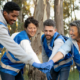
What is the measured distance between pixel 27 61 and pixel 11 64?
19.2 inches

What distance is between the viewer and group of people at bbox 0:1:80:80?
2.38 m

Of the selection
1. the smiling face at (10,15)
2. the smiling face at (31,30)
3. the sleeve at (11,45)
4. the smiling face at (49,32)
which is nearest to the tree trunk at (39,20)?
the smiling face at (49,32)

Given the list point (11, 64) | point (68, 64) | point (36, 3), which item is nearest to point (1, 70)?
point (11, 64)

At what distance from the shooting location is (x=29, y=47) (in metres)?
2.63

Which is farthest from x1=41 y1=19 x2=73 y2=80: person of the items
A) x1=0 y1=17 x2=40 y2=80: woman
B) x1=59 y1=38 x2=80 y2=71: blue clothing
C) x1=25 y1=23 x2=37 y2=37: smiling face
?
x1=0 y1=17 x2=40 y2=80: woman

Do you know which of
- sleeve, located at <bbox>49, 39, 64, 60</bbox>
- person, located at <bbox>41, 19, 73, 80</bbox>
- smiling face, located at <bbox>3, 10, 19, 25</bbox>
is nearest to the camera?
smiling face, located at <bbox>3, 10, 19, 25</bbox>

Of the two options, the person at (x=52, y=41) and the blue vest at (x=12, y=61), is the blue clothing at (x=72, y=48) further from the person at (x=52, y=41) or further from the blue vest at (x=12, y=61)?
the blue vest at (x=12, y=61)

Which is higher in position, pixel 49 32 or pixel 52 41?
pixel 49 32

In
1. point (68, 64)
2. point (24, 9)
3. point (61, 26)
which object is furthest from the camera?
point (24, 9)

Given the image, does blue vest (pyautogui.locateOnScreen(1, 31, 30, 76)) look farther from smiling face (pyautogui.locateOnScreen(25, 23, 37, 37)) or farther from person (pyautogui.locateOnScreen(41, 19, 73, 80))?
person (pyautogui.locateOnScreen(41, 19, 73, 80))

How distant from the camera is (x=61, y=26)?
8.91m

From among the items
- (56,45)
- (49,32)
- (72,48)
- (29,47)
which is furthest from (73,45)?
(29,47)

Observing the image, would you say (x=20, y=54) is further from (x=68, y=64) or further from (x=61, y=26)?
(x=61, y=26)

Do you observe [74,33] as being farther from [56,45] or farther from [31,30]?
[31,30]
